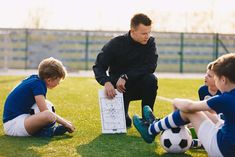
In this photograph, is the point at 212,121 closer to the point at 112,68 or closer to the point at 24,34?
the point at 112,68

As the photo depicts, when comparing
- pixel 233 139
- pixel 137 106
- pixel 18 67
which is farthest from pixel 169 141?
pixel 18 67

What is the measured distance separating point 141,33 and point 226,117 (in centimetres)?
237

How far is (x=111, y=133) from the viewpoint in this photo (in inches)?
227

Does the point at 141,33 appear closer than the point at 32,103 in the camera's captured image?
No

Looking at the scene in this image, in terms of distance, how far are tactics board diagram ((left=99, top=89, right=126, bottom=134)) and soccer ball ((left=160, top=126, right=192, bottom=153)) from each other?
124cm

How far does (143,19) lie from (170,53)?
23447mm

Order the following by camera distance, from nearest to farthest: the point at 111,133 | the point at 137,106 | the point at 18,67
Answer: the point at 111,133 → the point at 137,106 → the point at 18,67

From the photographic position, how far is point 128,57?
6316 millimetres

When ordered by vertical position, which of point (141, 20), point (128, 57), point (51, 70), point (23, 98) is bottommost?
point (23, 98)

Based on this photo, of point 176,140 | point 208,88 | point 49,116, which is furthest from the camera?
point 208,88

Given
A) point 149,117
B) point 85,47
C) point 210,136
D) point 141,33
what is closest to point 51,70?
point 149,117

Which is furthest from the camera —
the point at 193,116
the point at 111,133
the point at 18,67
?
the point at 18,67

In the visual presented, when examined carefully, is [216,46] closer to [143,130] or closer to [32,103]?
[32,103]

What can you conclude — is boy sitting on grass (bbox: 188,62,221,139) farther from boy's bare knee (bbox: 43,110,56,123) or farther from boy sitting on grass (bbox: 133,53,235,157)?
boy's bare knee (bbox: 43,110,56,123)
